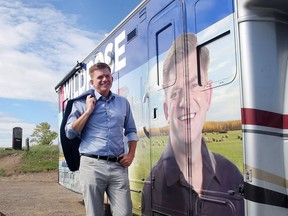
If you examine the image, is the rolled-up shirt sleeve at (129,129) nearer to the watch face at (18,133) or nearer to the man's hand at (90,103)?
the man's hand at (90,103)

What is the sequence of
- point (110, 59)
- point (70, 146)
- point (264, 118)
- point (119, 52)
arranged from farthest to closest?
point (110, 59)
point (119, 52)
point (70, 146)
point (264, 118)

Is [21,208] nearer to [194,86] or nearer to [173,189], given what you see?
[173,189]

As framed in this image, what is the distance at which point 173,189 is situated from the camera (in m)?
4.06

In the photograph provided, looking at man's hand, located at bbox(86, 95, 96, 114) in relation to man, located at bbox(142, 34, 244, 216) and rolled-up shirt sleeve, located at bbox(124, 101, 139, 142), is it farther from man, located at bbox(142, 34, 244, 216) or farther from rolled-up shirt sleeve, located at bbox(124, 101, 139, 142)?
man, located at bbox(142, 34, 244, 216)

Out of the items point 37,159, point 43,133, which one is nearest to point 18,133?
point 37,159

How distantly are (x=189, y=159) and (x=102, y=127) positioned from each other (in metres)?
0.89

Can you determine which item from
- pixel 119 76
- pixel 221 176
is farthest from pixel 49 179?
pixel 221 176

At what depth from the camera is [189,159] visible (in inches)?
149

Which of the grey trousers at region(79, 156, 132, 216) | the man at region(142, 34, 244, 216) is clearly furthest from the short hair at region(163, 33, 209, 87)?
the grey trousers at region(79, 156, 132, 216)

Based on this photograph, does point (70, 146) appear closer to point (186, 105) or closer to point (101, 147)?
point (101, 147)

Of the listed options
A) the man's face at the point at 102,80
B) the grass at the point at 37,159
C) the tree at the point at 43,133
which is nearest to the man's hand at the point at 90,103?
the man's face at the point at 102,80

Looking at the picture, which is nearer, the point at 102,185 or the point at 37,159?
the point at 102,185

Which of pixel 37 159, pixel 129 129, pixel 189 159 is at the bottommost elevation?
pixel 37 159

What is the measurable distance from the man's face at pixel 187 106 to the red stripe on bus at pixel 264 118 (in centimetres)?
59
